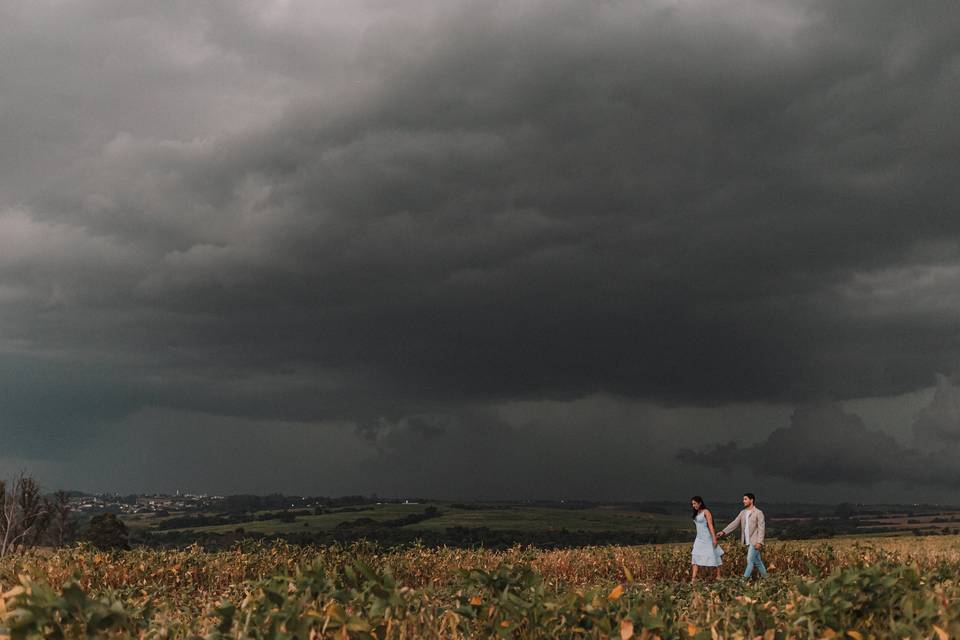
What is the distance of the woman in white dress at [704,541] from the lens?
64.2 ft

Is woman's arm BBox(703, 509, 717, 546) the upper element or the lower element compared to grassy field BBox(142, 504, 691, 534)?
upper

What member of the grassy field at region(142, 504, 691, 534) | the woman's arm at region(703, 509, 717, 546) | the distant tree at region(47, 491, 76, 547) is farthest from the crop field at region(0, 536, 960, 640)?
the grassy field at region(142, 504, 691, 534)

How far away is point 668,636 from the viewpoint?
5.46 metres

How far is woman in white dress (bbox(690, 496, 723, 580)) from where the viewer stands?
19578 mm

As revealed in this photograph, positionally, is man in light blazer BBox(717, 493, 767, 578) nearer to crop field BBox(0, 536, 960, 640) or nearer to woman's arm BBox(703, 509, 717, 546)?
woman's arm BBox(703, 509, 717, 546)

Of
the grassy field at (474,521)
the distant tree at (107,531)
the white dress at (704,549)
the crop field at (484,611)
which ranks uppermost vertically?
the crop field at (484,611)

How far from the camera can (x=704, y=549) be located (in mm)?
19875

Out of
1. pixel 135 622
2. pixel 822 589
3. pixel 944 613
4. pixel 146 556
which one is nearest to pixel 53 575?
pixel 146 556

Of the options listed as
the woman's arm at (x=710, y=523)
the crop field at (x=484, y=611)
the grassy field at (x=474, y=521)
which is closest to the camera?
the crop field at (x=484, y=611)

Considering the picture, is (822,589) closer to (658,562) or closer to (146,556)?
(146,556)

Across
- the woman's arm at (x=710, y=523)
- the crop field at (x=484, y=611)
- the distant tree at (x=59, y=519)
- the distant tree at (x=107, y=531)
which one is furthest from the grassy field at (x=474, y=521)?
the crop field at (x=484, y=611)

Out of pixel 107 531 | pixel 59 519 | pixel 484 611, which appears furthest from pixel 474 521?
pixel 484 611

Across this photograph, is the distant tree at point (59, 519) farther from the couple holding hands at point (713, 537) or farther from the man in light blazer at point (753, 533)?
the man in light blazer at point (753, 533)

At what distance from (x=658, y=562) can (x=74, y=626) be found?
19174mm
